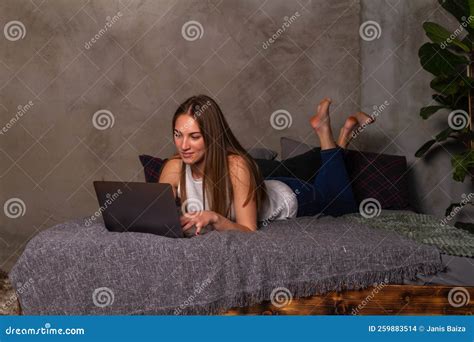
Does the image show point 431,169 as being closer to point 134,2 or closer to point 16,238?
point 134,2

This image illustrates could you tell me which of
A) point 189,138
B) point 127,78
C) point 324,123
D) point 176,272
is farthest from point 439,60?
point 176,272

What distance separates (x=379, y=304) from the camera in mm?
2150

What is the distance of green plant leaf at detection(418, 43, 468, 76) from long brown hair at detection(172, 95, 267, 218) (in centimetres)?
136

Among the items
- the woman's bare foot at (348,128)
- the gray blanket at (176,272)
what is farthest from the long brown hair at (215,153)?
the woman's bare foot at (348,128)

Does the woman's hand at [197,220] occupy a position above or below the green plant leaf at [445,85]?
below

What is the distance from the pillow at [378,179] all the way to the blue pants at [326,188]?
222mm

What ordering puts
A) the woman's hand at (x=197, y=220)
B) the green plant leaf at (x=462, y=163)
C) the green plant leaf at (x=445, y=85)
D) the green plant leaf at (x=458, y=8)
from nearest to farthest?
the woman's hand at (x=197, y=220)
the green plant leaf at (x=462, y=163)
the green plant leaf at (x=458, y=8)
the green plant leaf at (x=445, y=85)

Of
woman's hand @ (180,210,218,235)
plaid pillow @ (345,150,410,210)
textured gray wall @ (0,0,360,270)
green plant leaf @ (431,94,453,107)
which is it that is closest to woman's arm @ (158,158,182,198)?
woman's hand @ (180,210,218,235)

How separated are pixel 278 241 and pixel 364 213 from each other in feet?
3.61

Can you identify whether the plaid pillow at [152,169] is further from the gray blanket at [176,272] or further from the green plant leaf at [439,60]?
the green plant leaf at [439,60]

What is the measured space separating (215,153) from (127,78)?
5.21 ft

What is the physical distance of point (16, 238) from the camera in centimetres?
388

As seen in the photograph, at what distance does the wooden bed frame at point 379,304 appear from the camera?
2098 millimetres

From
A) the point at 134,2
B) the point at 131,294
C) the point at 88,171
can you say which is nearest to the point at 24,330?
the point at 131,294
